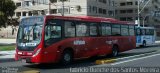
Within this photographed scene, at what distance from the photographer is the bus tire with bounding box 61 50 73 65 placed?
1732 cm

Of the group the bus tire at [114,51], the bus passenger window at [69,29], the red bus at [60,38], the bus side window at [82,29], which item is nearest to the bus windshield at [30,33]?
the red bus at [60,38]

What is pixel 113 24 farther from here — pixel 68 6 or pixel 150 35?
pixel 68 6

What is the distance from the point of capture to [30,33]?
1647cm

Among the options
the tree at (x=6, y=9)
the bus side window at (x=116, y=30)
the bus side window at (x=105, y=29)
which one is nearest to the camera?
the bus side window at (x=105, y=29)

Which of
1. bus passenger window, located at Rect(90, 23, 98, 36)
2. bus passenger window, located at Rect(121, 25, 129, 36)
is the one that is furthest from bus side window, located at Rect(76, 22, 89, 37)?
bus passenger window, located at Rect(121, 25, 129, 36)

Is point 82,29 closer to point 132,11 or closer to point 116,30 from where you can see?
point 116,30

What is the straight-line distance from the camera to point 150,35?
4350 cm

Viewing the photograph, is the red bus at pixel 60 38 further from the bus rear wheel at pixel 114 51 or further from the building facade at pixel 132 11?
the building facade at pixel 132 11

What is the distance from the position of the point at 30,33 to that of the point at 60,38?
5.26 feet

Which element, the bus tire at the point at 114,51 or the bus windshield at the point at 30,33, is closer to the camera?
the bus windshield at the point at 30,33

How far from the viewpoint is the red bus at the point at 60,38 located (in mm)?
16125

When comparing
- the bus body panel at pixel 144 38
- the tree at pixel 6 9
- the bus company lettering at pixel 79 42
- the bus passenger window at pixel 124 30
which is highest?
the tree at pixel 6 9

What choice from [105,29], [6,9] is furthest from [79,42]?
[6,9]

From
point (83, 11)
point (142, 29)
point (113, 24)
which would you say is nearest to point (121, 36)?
point (113, 24)
